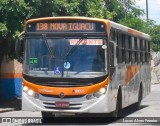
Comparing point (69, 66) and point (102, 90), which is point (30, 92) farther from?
point (102, 90)

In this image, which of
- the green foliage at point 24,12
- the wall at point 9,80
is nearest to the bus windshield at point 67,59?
the green foliage at point 24,12

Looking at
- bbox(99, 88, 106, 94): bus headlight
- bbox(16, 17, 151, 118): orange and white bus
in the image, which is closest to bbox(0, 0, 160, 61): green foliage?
bbox(16, 17, 151, 118): orange and white bus

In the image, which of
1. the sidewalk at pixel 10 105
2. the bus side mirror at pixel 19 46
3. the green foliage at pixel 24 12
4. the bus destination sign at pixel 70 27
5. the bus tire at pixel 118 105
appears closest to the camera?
the bus side mirror at pixel 19 46

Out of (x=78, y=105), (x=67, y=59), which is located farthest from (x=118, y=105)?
(x=67, y=59)

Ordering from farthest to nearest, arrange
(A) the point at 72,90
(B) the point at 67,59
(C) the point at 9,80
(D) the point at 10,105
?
(C) the point at 9,80
(D) the point at 10,105
(B) the point at 67,59
(A) the point at 72,90

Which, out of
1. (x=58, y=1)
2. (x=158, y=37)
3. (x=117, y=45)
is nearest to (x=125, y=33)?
(x=117, y=45)

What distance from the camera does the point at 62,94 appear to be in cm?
1391

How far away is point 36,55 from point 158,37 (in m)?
49.1

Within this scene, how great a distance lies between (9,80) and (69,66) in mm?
14871

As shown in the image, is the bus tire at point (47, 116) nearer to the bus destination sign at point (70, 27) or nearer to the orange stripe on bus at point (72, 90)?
the orange stripe on bus at point (72, 90)

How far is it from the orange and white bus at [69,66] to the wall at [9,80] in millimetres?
13619

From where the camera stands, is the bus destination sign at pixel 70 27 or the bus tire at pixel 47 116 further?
the bus tire at pixel 47 116

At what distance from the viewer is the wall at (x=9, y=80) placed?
28016 millimetres

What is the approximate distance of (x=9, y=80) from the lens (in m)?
28.5
